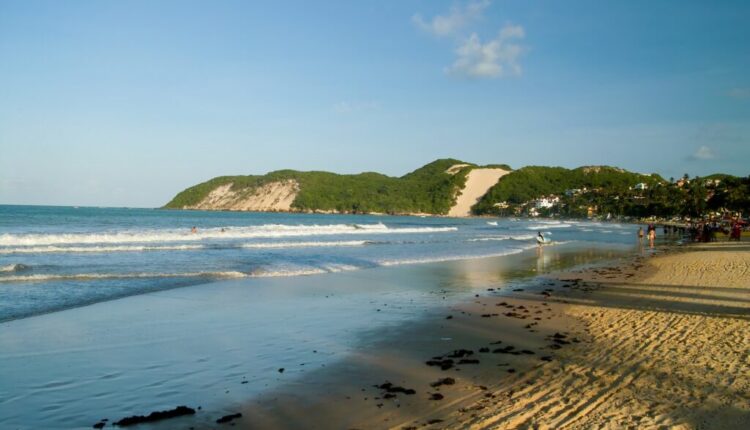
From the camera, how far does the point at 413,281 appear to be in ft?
54.6

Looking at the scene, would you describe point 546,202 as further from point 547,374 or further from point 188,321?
point 547,374

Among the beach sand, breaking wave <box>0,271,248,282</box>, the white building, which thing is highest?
the white building

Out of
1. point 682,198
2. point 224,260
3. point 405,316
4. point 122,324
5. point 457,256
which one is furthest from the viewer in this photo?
point 682,198

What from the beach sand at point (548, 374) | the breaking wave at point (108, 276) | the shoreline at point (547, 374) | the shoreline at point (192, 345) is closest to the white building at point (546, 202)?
the breaking wave at point (108, 276)

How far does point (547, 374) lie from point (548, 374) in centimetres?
1

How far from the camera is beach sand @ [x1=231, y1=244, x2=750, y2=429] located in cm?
518

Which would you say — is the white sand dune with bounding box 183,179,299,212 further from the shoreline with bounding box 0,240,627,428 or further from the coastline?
the coastline

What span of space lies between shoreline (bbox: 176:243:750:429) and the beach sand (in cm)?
1

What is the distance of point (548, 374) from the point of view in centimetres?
662

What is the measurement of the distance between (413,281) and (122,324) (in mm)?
9043

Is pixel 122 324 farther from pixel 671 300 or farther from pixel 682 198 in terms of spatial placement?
pixel 682 198

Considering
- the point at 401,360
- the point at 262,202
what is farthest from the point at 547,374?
the point at 262,202

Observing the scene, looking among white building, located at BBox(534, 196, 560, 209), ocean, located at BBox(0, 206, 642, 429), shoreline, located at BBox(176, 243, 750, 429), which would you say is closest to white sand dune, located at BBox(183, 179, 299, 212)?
white building, located at BBox(534, 196, 560, 209)

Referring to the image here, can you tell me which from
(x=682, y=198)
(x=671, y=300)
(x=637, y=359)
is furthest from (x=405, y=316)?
(x=682, y=198)
